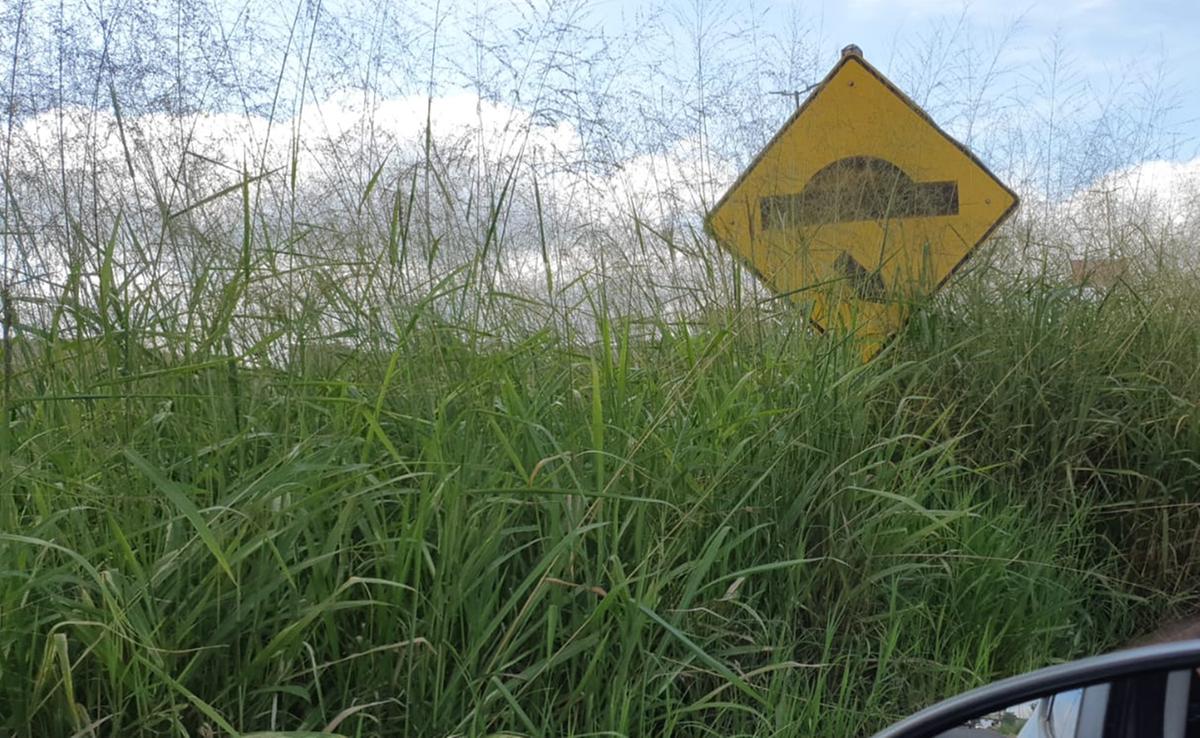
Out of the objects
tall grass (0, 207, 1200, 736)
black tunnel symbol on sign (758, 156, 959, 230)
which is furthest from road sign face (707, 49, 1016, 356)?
tall grass (0, 207, 1200, 736)

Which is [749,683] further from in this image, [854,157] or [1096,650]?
[854,157]

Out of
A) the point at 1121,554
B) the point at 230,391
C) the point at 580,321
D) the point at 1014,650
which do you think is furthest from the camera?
the point at 1121,554

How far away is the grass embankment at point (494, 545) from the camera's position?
2.60m

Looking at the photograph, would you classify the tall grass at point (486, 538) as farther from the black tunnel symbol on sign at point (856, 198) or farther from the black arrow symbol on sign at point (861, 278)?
the black tunnel symbol on sign at point (856, 198)

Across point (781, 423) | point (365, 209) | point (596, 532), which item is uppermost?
point (365, 209)

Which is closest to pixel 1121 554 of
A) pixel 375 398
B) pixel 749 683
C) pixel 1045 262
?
pixel 1045 262

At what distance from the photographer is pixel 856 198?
4.95 m

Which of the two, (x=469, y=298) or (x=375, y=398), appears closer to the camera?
(x=375, y=398)

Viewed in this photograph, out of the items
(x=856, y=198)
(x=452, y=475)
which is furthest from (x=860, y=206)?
(x=452, y=475)

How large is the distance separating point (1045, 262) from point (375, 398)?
3.61 meters

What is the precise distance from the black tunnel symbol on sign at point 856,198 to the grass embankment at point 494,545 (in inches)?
26.1

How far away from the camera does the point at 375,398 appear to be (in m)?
3.25

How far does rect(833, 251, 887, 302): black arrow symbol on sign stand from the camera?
4.82 metres

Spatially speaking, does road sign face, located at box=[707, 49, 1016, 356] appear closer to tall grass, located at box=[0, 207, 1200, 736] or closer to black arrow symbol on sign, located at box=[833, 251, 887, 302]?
black arrow symbol on sign, located at box=[833, 251, 887, 302]
